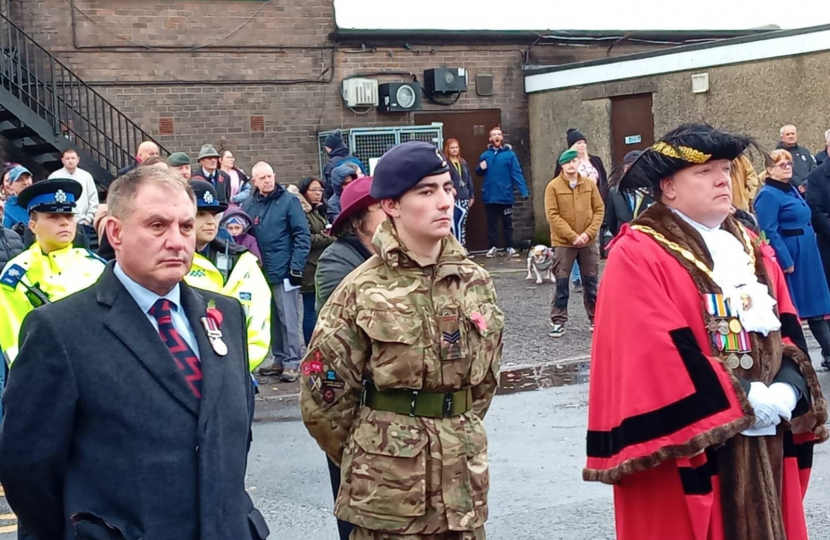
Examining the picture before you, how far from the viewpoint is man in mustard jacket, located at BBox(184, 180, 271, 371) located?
5512 mm

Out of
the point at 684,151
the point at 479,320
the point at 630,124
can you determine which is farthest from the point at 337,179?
the point at 630,124

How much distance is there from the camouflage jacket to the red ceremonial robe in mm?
508

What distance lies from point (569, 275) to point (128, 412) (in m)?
9.18

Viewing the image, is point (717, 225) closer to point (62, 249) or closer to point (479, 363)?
point (479, 363)

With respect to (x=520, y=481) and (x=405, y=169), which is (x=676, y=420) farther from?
(x=520, y=481)

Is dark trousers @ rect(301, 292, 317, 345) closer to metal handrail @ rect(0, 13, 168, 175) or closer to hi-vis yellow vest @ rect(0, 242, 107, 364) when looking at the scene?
hi-vis yellow vest @ rect(0, 242, 107, 364)

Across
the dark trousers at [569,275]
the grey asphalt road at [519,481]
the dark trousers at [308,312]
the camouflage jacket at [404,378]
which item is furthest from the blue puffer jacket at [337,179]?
the camouflage jacket at [404,378]

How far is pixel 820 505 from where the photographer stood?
20.9 ft

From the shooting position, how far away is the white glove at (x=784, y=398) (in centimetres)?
403

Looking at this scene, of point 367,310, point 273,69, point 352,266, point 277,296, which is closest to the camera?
point 367,310

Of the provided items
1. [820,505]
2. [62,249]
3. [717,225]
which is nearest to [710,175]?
[717,225]

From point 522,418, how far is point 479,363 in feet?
15.8

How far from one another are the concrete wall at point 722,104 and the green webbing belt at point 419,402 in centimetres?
1231

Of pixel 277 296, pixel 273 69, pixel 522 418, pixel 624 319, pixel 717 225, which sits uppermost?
pixel 273 69
